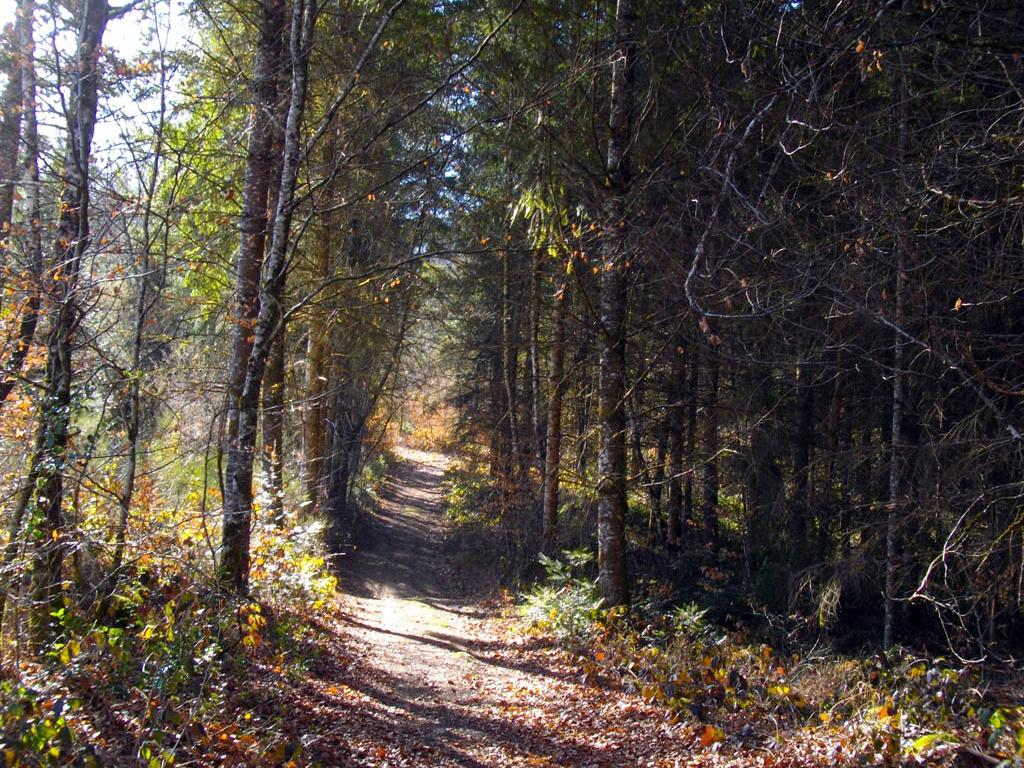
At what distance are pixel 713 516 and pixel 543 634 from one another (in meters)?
5.93

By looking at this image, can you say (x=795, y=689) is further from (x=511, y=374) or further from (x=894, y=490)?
(x=511, y=374)

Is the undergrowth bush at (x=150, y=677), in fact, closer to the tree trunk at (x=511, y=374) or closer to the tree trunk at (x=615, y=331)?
the tree trunk at (x=615, y=331)

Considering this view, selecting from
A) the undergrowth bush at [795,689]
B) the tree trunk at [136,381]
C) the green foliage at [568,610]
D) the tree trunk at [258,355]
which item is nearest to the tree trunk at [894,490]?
the undergrowth bush at [795,689]

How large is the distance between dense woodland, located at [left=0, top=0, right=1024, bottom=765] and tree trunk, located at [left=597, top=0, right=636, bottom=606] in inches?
1.9

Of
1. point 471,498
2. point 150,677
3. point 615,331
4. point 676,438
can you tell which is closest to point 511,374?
point 676,438

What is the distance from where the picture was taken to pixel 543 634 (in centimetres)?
1115

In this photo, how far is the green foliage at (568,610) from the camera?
33.8 ft

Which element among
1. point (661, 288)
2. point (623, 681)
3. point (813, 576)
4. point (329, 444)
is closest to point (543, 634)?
point (623, 681)

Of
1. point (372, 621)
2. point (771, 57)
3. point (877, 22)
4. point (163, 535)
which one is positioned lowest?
point (372, 621)

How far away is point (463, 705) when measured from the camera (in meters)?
8.15

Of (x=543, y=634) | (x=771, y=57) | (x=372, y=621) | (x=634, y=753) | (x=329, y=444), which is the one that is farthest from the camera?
(x=329, y=444)

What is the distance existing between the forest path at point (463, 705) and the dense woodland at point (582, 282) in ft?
4.05

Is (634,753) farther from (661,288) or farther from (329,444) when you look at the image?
(329,444)

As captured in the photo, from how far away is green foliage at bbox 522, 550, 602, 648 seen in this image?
10.3 meters
